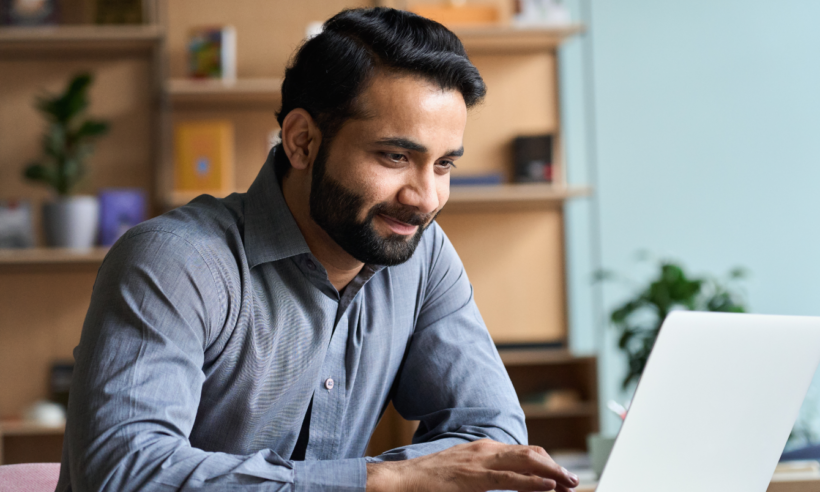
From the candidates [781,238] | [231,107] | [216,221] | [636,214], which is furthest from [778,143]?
[216,221]

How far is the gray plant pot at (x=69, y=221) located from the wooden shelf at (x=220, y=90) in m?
0.51

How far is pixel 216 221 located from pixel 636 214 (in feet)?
7.88

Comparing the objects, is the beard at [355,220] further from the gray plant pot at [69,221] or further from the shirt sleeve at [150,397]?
the gray plant pot at [69,221]

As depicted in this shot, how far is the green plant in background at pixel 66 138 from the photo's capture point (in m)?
2.73

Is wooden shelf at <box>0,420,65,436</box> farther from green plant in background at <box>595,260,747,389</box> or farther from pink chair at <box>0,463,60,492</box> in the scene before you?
green plant in background at <box>595,260,747,389</box>

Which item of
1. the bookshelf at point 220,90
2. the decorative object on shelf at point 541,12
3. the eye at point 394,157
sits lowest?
the eye at point 394,157

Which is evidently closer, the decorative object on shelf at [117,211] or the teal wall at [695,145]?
the decorative object on shelf at [117,211]

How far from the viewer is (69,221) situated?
109 inches

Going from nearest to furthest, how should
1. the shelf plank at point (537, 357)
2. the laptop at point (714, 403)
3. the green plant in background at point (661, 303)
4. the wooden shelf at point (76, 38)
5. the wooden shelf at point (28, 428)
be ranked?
the laptop at point (714, 403) < the green plant in background at point (661, 303) < the wooden shelf at point (28, 428) < the wooden shelf at point (76, 38) < the shelf plank at point (537, 357)

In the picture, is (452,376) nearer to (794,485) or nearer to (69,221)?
(794,485)

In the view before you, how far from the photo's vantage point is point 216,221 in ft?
3.44

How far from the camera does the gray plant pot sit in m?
2.75

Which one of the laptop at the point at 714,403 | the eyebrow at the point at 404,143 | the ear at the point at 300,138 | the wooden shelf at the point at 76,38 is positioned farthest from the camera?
the wooden shelf at the point at 76,38

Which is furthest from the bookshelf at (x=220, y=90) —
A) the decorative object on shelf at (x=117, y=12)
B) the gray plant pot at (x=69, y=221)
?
the gray plant pot at (x=69, y=221)
